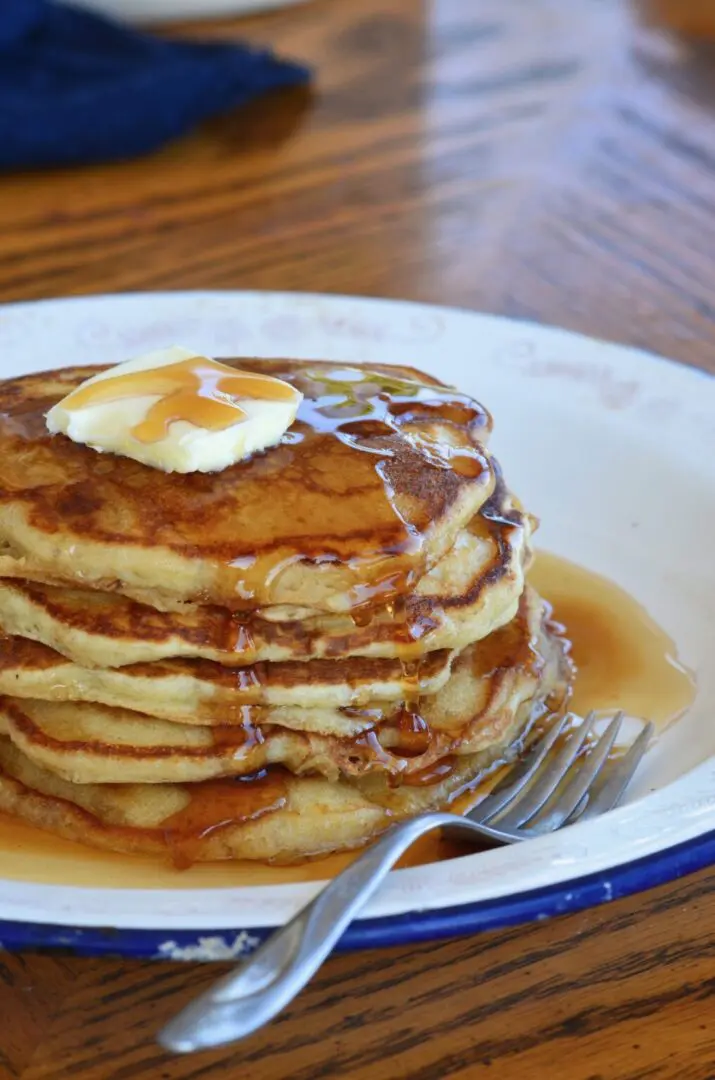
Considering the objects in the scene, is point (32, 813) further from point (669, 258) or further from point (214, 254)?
point (669, 258)

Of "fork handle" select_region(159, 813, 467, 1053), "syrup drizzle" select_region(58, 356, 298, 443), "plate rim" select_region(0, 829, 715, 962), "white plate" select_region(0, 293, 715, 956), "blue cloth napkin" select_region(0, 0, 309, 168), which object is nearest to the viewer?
"fork handle" select_region(159, 813, 467, 1053)

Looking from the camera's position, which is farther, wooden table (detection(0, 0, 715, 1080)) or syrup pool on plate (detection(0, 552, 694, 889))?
syrup pool on plate (detection(0, 552, 694, 889))

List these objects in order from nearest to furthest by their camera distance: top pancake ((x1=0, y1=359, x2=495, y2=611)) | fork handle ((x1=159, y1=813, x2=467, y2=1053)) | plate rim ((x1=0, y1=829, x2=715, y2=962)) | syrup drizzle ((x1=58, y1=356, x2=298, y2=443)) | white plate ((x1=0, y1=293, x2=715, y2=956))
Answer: fork handle ((x1=159, y1=813, x2=467, y2=1053)) → plate rim ((x1=0, y1=829, x2=715, y2=962)) → top pancake ((x1=0, y1=359, x2=495, y2=611)) → syrup drizzle ((x1=58, y1=356, x2=298, y2=443)) → white plate ((x1=0, y1=293, x2=715, y2=956))

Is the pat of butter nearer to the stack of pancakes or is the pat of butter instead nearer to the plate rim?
the stack of pancakes

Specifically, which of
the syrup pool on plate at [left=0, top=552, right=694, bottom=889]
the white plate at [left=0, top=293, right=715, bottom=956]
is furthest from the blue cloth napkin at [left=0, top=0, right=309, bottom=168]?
the syrup pool on plate at [left=0, top=552, right=694, bottom=889]

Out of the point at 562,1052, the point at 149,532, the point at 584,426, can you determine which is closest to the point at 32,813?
the point at 149,532

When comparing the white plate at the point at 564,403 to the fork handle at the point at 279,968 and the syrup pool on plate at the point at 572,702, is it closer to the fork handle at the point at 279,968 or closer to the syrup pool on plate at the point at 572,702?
the syrup pool on plate at the point at 572,702

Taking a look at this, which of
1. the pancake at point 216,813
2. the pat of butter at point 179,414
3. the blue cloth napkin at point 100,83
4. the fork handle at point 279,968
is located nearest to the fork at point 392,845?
the fork handle at point 279,968
